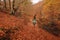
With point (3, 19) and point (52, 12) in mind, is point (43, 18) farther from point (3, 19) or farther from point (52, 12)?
point (3, 19)

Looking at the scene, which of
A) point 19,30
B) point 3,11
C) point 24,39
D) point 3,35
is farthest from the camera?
point 3,11

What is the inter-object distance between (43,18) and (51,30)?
87.9 inches

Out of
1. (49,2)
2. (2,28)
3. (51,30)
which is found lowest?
(51,30)

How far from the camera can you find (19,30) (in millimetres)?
21250

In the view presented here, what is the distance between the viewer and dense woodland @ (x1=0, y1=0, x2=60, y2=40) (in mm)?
20192

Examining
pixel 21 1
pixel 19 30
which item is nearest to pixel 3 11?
pixel 21 1

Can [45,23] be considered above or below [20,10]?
below

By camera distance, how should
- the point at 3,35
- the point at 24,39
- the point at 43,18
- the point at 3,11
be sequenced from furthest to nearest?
the point at 43,18 < the point at 3,11 < the point at 24,39 < the point at 3,35

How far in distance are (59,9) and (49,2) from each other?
1789 millimetres

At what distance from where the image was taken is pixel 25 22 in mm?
26516

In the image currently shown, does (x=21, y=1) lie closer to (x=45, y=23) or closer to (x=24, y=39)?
(x=45, y=23)

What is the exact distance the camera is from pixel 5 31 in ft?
63.4

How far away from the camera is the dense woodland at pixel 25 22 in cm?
2019

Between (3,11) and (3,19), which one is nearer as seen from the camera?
(3,19)
